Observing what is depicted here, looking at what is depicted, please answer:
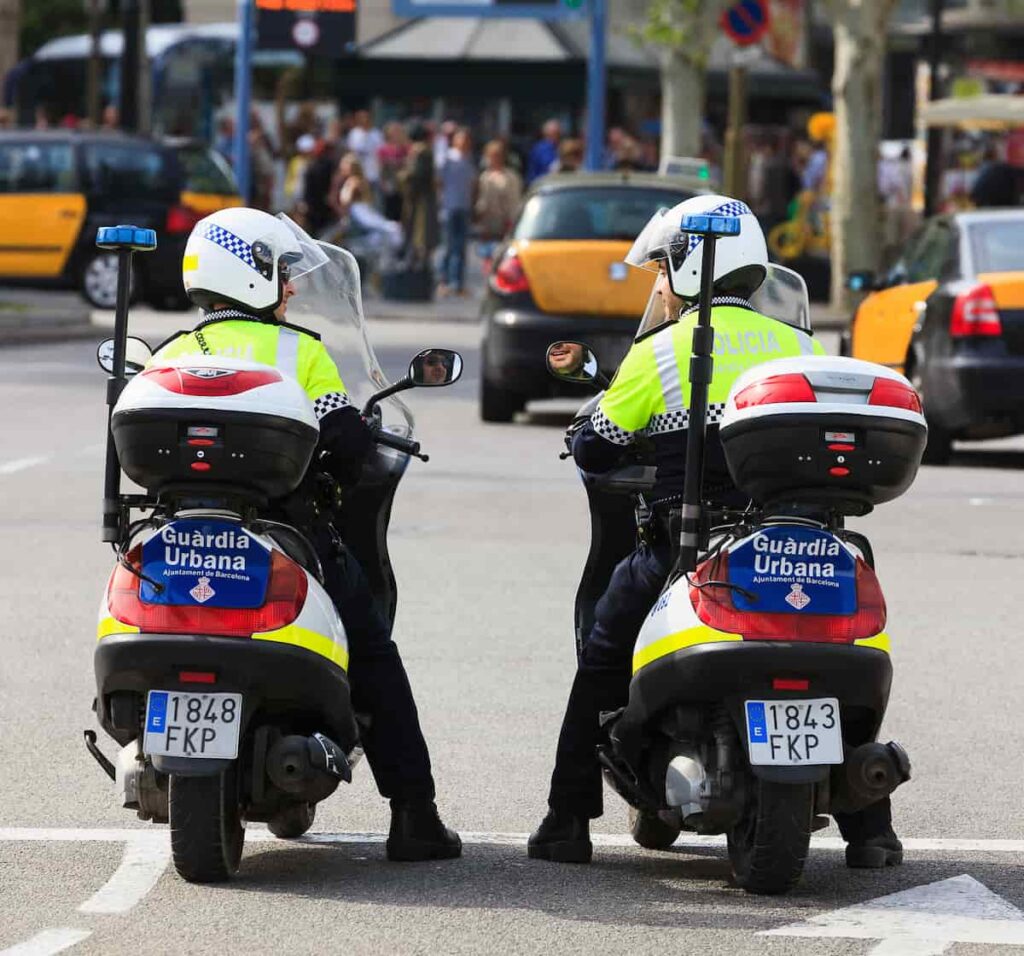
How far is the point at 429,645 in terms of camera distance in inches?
380

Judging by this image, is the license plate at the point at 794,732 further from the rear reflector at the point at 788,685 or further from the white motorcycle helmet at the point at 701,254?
the white motorcycle helmet at the point at 701,254

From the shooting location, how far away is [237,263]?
20.8 feet

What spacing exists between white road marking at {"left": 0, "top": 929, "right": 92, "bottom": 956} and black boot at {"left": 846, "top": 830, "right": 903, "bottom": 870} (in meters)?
1.76

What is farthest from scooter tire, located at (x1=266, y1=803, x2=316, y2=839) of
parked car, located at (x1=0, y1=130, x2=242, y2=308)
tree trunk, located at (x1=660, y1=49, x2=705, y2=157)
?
tree trunk, located at (x1=660, y1=49, x2=705, y2=157)

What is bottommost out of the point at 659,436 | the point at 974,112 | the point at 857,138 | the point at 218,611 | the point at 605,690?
the point at 605,690

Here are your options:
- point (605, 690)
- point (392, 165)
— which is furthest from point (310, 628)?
point (392, 165)

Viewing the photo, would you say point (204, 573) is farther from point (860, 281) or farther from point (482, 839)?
point (860, 281)

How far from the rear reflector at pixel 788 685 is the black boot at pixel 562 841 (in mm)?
776

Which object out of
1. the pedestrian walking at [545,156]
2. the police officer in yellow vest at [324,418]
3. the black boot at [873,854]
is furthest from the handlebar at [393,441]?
the pedestrian walking at [545,156]

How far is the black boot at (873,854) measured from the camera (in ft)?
20.7

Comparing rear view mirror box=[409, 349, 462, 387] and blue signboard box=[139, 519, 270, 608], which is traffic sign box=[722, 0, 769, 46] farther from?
blue signboard box=[139, 519, 270, 608]

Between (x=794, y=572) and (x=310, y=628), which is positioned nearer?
(x=794, y=572)

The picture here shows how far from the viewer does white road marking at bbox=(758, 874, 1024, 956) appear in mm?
5547

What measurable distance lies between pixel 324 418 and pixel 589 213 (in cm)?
1162
